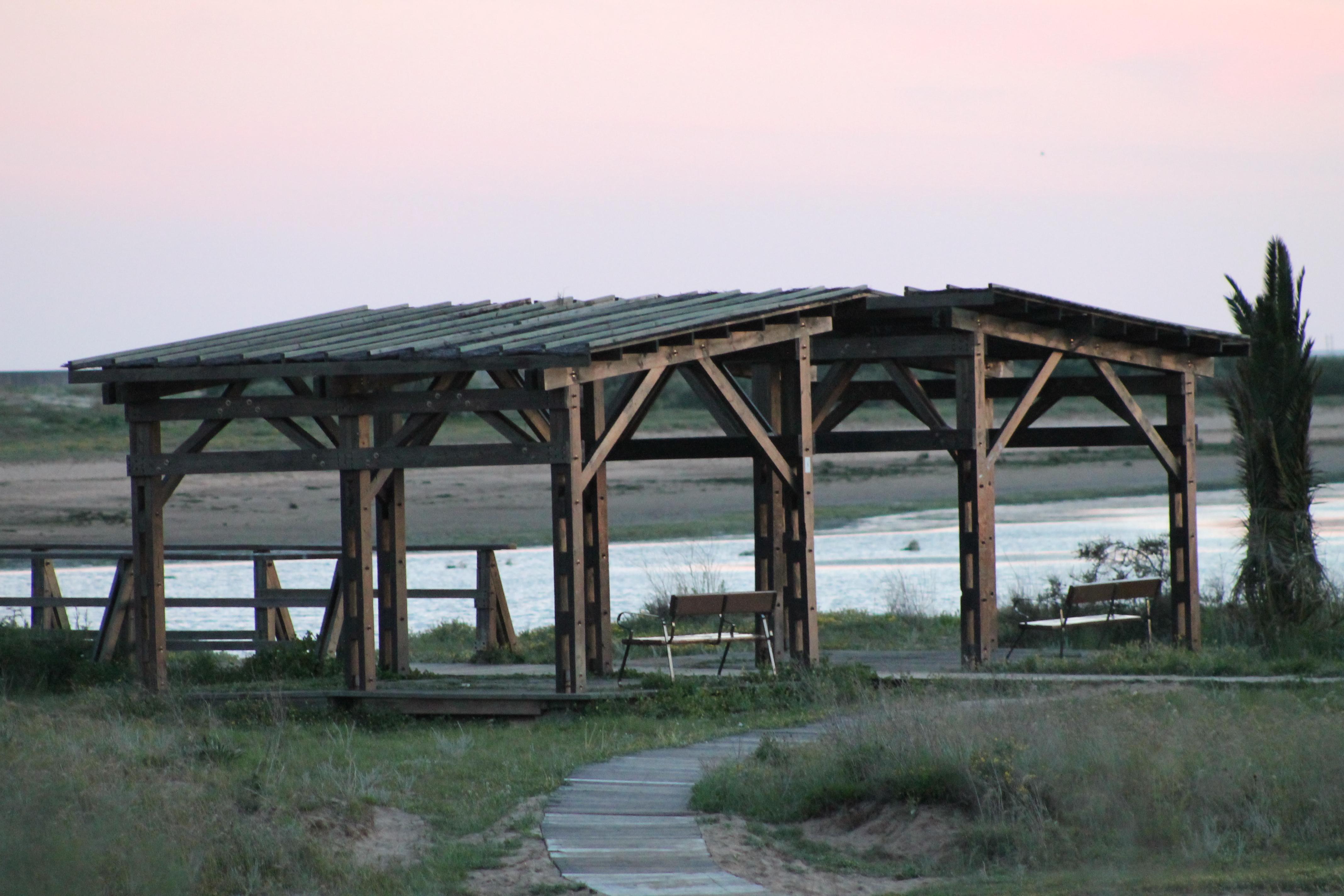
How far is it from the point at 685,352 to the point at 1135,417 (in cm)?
537

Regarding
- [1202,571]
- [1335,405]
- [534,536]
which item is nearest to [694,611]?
[1202,571]

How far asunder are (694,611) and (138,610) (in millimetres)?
4694

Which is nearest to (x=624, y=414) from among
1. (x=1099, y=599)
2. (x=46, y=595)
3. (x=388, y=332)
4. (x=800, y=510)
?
(x=800, y=510)

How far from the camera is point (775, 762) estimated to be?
962cm

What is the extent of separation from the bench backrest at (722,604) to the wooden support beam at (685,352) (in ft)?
6.22

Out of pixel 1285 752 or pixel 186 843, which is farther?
pixel 1285 752

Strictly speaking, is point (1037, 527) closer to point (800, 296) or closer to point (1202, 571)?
point (1202, 571)

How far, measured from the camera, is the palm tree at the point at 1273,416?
1627cm

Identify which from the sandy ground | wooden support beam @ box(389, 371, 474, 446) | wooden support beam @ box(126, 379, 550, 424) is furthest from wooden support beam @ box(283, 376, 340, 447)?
the sandy ground

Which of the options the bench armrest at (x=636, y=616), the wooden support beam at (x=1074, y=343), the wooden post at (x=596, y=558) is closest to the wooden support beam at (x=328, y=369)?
the wooden post at (x=596, y=558)

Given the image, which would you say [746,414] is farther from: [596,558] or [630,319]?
[596,558]

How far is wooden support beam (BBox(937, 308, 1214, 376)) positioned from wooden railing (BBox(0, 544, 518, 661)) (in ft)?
17.1

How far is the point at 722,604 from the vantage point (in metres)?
13.2

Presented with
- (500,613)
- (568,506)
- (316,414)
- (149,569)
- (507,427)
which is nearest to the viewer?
(568,506)
